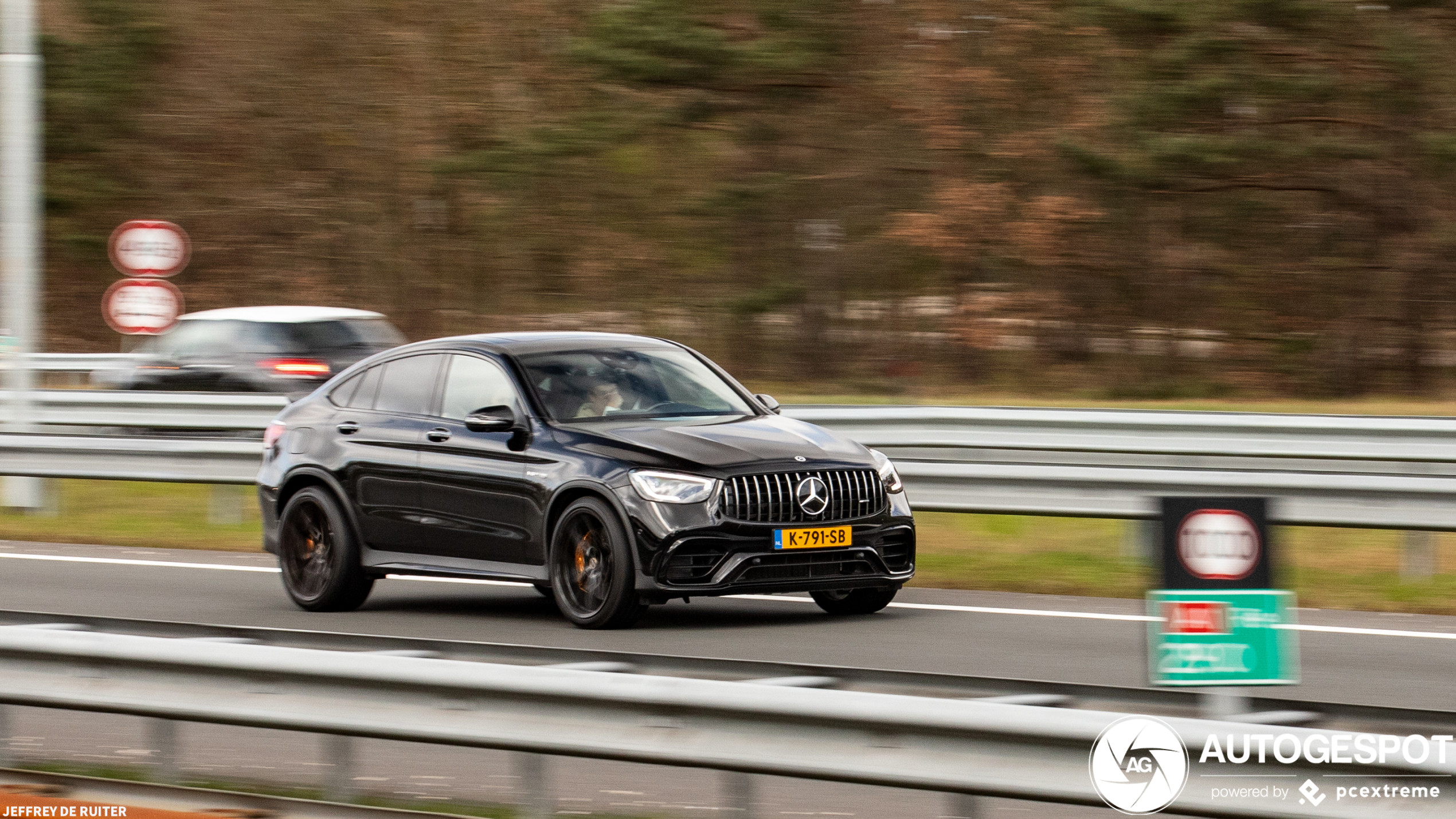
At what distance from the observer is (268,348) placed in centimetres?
2095

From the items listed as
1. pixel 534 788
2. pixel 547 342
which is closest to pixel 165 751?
pixel 534 788

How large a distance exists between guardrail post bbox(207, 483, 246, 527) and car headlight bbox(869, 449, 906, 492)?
7.64 meters

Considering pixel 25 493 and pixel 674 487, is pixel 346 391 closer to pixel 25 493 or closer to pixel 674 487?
pixel 674 487

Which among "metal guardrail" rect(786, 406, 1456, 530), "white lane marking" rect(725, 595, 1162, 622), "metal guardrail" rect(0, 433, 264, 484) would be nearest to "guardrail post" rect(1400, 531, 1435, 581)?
"metal guardrail" rect(786, 406, 1456, 530)

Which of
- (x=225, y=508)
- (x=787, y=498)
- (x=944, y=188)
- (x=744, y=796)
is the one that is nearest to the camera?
(x=744, y=796)

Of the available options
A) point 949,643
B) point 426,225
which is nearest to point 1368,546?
point 949,643

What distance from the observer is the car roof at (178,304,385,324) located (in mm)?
21008

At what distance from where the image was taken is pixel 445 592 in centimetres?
1309

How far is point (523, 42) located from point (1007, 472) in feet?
85.0

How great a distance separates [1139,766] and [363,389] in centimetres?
802

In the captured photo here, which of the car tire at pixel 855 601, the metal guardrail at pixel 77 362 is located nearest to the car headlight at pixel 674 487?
the car tire at pixel 855 601

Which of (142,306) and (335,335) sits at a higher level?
(142,306)

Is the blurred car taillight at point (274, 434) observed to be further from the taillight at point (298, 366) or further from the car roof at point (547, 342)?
the taillight at point (298, 366)

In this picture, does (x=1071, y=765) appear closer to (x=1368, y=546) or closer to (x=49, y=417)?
(x=1368, y=546)
